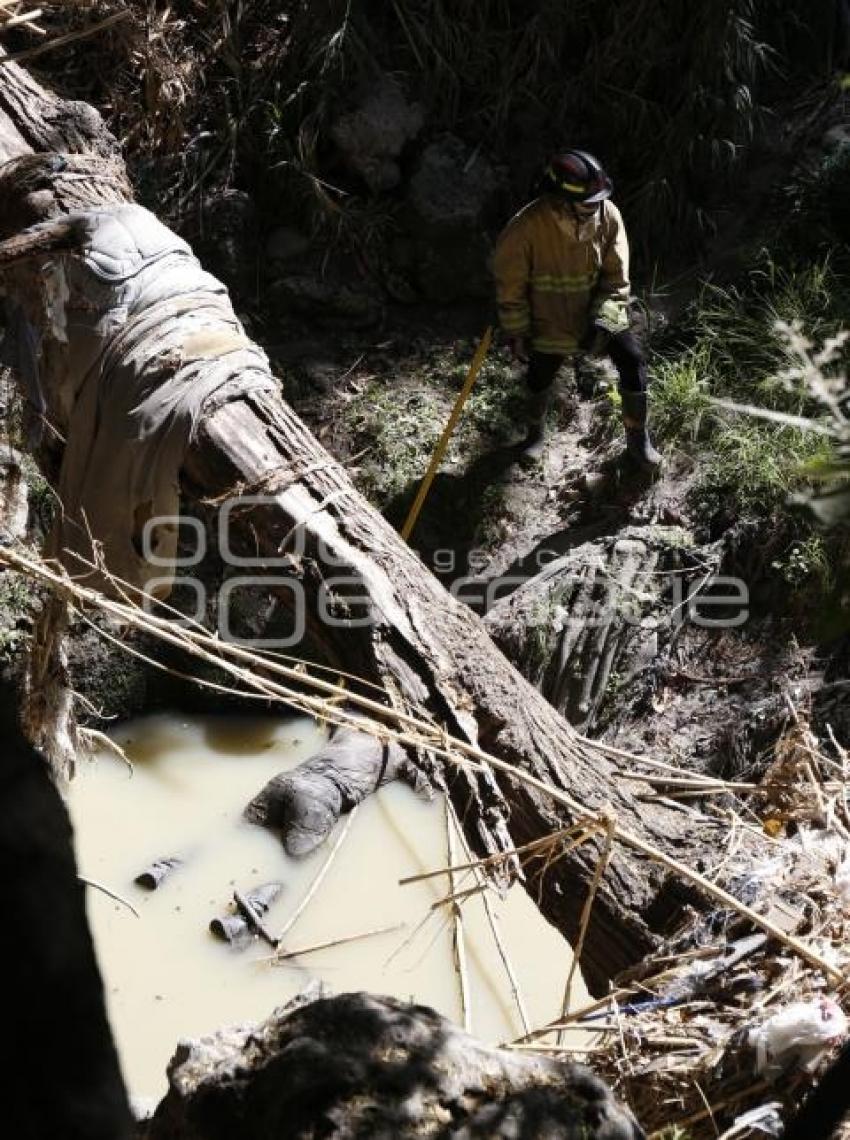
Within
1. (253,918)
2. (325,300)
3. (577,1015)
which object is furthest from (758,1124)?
(325,300)

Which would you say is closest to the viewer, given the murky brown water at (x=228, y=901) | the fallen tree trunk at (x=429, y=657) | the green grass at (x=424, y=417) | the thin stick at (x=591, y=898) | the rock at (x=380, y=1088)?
the rock at (x=380, y=1088)

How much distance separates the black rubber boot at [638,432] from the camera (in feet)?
19.2

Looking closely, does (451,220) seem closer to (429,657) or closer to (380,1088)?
(429,657)

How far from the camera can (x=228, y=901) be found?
5285 mm

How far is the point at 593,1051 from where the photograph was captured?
8.40ft

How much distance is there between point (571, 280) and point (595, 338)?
0.29m

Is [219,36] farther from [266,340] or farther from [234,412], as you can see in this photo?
[234,412]

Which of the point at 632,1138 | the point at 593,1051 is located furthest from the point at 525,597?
the point at 632,1138

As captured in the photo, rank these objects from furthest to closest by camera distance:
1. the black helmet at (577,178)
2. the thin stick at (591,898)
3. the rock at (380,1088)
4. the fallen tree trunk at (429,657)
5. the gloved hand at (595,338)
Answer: the gloved hand at (595,338), the black helmet at (577,178), the fallen tree trunk at (429,657), the thin stick at (591,898), the rock at (380,1088)

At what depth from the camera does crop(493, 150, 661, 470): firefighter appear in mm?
5316

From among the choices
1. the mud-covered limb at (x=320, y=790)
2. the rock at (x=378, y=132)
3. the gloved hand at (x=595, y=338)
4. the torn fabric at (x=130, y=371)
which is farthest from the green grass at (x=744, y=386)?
the torn fabric at (x=130, y=371)

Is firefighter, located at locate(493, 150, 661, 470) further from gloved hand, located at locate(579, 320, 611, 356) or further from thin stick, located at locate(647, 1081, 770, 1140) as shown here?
thin stick, located at locate(647, 1081, 770, 1140)

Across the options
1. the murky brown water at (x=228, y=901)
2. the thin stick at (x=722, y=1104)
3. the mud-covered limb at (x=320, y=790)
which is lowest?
the murky brown water at (x=228, y=901)

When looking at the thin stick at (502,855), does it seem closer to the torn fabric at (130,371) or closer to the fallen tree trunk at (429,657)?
the fallen tree trunk at (429,657)
